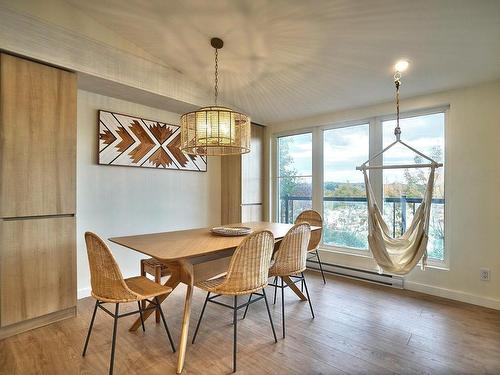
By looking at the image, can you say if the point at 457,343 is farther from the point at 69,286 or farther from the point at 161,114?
the point at 161,114

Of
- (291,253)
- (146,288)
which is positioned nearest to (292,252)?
(291,253)

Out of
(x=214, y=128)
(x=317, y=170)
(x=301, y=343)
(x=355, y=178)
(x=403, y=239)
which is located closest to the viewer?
(x=301, y=343)

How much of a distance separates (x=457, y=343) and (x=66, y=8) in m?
4.12

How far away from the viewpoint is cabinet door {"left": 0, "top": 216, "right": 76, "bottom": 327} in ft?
7.07

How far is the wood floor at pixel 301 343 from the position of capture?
1785 mm

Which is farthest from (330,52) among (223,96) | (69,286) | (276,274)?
(69,286)

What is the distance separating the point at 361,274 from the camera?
3.52 metres

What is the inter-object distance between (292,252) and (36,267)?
2.09 m

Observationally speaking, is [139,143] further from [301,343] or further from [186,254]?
[301,343]

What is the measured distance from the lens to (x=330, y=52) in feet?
8.48

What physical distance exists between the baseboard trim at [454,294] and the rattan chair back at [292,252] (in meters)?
1.65

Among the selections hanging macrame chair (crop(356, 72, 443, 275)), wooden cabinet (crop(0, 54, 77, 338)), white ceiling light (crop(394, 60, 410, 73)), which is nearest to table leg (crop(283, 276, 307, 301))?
hanging macrame chair (crop(356, 72, 443, 275))

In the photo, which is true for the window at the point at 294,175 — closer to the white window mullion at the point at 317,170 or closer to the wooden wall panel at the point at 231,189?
the white window mullion at the point at 317,170

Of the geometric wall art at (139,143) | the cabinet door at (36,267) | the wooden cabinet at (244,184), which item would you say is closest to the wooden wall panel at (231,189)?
the wooden cabinet at (244,184)
